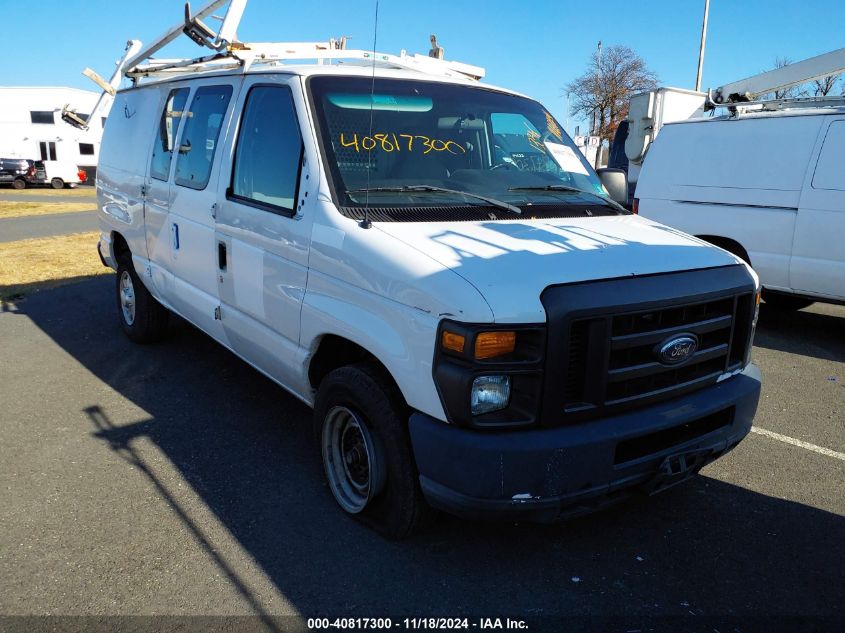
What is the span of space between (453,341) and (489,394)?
25 centimetres

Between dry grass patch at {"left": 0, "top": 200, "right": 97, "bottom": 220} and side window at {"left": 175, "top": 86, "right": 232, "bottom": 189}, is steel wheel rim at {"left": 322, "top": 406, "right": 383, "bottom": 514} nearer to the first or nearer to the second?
side window at {"left": 175, "top": 86, "right": 232, "bottom": 189}

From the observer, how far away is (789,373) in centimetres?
585

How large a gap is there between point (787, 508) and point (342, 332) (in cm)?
250

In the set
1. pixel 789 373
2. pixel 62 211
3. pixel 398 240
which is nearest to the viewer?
pixel 398 240

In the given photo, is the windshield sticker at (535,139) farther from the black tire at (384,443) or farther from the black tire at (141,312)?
the black tire at (141,312)

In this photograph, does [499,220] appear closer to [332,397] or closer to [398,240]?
[398,240]

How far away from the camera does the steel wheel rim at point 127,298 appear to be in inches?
248

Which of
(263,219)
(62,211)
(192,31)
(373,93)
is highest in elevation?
(192,31)

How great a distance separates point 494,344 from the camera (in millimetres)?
2568

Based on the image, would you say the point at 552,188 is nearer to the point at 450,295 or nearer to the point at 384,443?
the point at 450,295

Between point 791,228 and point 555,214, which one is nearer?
point 555,214

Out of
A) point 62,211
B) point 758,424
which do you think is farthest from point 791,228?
point 62,211

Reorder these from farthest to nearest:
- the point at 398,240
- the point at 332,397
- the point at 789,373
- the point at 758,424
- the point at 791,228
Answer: the point at 791,228
the point at 789,373
the point at 758,424
the point at 332,397
the point at 398,240

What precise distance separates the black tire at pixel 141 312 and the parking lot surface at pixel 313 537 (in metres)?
1.20
